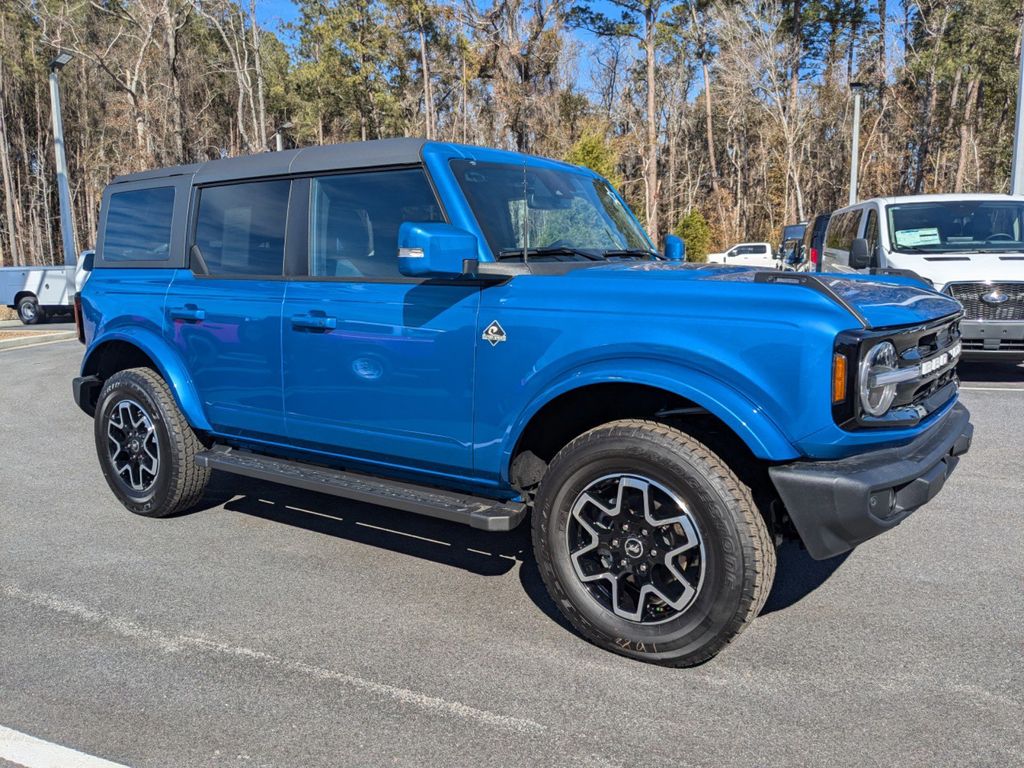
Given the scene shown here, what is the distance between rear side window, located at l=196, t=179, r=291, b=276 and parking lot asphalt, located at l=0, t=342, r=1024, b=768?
1.55 metres

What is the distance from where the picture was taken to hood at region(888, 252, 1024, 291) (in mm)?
8555

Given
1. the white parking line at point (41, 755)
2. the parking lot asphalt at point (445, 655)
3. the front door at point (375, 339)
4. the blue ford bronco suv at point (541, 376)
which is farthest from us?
the front door at point (375, 339)

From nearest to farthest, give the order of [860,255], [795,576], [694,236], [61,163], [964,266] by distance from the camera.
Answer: [795,576] → [964,266] → [860,255] → [61,163] → [694,236]

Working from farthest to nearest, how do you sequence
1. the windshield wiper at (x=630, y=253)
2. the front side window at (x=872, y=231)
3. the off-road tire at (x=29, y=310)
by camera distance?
the off-road tire at (x=29, y=310) < the front side window at (x=872, y=231) < the windshield wiper at (x=630, y=253)

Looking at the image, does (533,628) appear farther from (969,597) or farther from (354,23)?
(354,23)

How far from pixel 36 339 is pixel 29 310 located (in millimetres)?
5964

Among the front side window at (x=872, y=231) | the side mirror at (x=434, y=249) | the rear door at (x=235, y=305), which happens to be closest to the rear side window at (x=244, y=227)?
the rear door at (x=235, y=305)

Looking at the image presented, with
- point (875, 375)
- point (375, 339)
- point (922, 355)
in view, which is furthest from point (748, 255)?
point (875, 375)

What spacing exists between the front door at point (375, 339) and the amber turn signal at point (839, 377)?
145 cm

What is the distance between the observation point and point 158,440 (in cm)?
496

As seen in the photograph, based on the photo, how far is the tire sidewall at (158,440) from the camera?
4.92 m

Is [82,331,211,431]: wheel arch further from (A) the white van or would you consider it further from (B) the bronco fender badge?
(A) the white van

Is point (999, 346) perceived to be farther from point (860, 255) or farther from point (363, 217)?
point (363, 217)

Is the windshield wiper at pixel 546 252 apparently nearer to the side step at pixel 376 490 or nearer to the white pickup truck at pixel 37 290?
the side step at pixel 376 490
